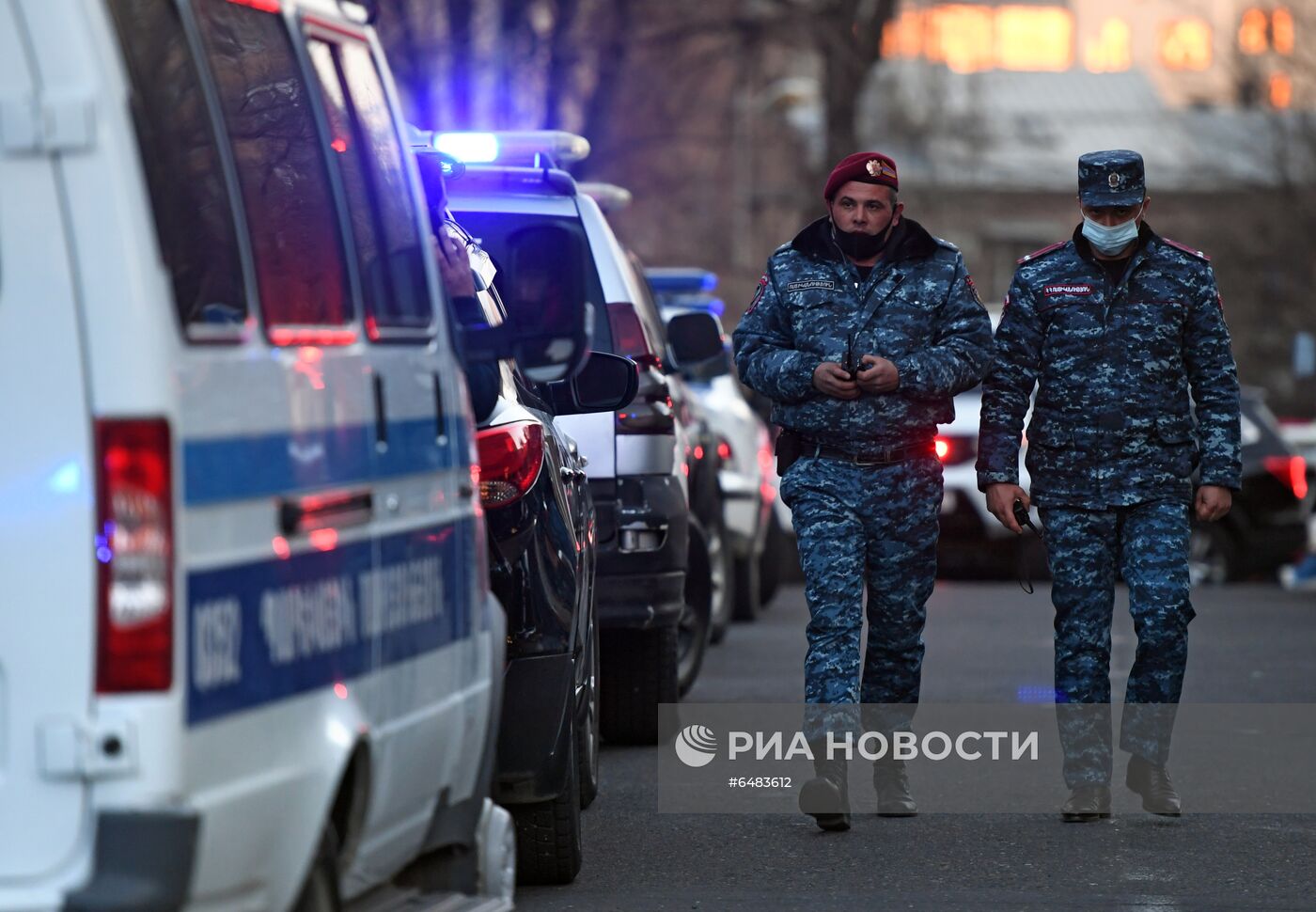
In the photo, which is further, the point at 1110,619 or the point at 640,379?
the point at 640,379

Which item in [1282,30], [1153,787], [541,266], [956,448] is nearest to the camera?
[541,266]

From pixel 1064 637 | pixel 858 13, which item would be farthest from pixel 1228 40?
pixel 1064 637

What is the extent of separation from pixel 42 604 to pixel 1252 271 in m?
43.0

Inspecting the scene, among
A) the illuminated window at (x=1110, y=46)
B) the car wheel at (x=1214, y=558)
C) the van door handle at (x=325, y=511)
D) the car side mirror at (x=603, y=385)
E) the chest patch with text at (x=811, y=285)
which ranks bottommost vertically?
the car wheel at (x=1214, y=558)

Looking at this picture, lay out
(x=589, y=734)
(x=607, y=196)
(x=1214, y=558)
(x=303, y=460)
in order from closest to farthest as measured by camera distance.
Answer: (x=303, y=460)
(x=589, y=734)
(x=607, y=196)
(x=1214, y=558)

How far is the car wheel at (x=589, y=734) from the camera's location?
21.6ft

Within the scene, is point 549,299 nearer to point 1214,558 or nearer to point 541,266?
point 541,266

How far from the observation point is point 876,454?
22.7 ft

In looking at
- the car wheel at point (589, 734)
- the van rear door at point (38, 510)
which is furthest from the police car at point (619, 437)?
the van rear door at point (38, 510)

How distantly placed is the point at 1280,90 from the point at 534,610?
120 ft

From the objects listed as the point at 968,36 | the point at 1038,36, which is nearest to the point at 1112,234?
the point at 968,36

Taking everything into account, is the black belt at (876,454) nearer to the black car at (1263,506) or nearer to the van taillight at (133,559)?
the van taillight at (133,559)

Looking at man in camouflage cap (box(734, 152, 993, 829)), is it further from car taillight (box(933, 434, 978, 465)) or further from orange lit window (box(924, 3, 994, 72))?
orange lit window (box(924, 3, 994, 72))

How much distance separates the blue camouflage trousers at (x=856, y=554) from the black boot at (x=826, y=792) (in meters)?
0.10
